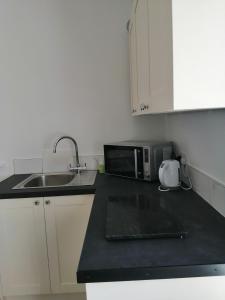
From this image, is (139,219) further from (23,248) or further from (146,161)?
(23,248)

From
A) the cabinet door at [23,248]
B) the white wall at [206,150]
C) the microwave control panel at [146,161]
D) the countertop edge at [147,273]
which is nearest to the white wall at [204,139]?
the white wall at [206,150]

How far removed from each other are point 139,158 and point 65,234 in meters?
0.78

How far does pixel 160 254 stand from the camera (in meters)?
0.93

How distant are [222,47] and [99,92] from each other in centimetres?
160

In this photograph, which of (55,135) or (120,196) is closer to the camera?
(120,196)

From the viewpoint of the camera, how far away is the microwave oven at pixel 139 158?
1.92 metres

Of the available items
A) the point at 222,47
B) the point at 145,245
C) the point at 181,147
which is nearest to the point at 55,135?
the point at 181,147

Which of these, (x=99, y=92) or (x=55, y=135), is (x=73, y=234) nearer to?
(x=55, y=135)

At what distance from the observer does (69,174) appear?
2.39 metres

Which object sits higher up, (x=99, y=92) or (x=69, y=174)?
(x=99, y=92)

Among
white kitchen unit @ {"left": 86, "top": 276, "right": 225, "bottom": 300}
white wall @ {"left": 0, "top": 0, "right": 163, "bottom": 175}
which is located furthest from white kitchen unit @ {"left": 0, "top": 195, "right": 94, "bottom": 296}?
white kitchen unit @ {"left": 86, "top": 276, "right": 225, "bottom": 300}

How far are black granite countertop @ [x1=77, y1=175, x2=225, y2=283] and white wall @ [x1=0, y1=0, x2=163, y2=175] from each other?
1.24 metres

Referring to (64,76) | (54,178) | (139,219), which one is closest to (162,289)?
(139,219)

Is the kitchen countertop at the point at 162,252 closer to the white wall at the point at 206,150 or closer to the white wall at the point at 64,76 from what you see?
the white wall at the point at 206,150
